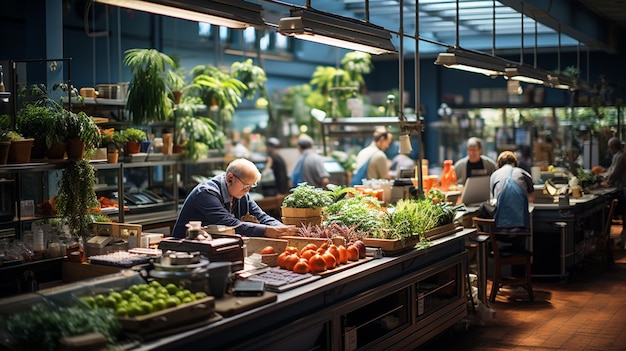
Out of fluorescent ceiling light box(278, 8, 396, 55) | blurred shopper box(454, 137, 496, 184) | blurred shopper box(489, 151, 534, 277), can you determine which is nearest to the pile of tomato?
fluorescent ceiling light box(278, 8, 396, 55)

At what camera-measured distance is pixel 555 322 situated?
808 cm

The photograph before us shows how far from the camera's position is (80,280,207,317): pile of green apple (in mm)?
3892

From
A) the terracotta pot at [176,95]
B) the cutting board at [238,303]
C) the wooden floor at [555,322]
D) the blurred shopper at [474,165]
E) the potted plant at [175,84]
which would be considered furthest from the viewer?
the blurred shopper at [474,165]

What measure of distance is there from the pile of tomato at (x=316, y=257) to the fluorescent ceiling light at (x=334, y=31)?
1.45 m

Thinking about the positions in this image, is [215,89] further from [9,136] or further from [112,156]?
[9,136]

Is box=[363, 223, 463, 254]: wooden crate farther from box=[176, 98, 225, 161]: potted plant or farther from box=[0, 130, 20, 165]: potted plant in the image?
box=[176, 98, 225, 161]: potted plant

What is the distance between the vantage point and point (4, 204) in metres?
6.27

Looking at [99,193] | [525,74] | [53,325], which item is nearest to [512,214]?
[525,74]

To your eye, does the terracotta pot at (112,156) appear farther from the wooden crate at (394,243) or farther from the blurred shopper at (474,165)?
the blurred shopper at (474,165)

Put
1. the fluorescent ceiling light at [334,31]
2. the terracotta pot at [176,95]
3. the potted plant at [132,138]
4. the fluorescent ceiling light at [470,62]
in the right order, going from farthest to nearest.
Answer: the terracotta pot at [176,95]
the potted plant at [132,138]
the fluorescent ceiling light at [470,62]
the fluorescent ceiling light at [334,31]

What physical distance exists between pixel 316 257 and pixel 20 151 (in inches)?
81.2

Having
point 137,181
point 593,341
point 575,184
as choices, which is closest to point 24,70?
point 593,341

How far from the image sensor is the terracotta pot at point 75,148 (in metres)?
5.63

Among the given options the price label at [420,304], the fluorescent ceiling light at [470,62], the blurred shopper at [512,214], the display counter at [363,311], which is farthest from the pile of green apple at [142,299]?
the blurred shopper at [512,214]
